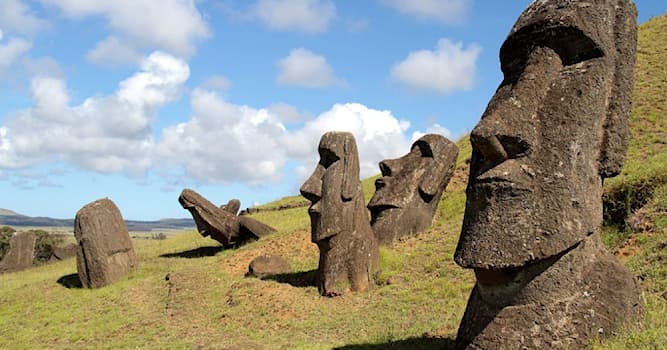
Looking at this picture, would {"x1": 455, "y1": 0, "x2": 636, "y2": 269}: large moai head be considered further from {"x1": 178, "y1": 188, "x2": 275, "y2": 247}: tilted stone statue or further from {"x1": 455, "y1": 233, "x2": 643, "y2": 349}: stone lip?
{"x1": 178, "y1": 188, "x2": 275, "y2": 247}: tilted stone statue

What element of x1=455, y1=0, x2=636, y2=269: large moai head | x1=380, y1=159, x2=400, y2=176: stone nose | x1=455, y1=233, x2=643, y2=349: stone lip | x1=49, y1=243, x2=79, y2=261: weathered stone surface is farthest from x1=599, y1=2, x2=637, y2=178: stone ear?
x1=49, y1=243, x2=79, y2=261: weathered stone surface

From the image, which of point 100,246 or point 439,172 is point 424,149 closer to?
point 439,172

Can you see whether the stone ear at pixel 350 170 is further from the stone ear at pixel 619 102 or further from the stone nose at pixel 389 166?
the stone ear at pixel 619 102

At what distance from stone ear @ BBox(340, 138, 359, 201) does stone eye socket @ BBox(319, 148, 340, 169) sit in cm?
27

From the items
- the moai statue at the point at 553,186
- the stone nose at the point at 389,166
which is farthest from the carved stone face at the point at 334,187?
the moai statue at the point at 553,186

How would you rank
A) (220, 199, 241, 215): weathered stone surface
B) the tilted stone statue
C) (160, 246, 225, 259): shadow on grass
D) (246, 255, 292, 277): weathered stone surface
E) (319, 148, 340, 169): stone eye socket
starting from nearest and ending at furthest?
(319, 148, 340, 169): stone eye socket → (246, 255, 292, 277): weathered stone surface → the tilted stone statue → (160, 246, 225, 259): shadow on grass → (220, 199, 241, 215): weathered stone surface

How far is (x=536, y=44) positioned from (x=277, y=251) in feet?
47.5

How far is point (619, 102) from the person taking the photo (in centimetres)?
592

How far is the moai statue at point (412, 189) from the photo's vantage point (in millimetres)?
17719

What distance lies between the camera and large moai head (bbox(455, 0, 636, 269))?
5398 millimetres

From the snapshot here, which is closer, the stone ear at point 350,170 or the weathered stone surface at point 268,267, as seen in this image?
the stone ear at point 350,170

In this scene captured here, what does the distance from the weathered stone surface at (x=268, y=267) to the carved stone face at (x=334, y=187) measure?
9.04 ft

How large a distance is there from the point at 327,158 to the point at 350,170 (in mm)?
729

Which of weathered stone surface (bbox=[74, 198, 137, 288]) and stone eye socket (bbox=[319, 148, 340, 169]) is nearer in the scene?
stone eye socket (bbox=[319, 148, 340, 169])
